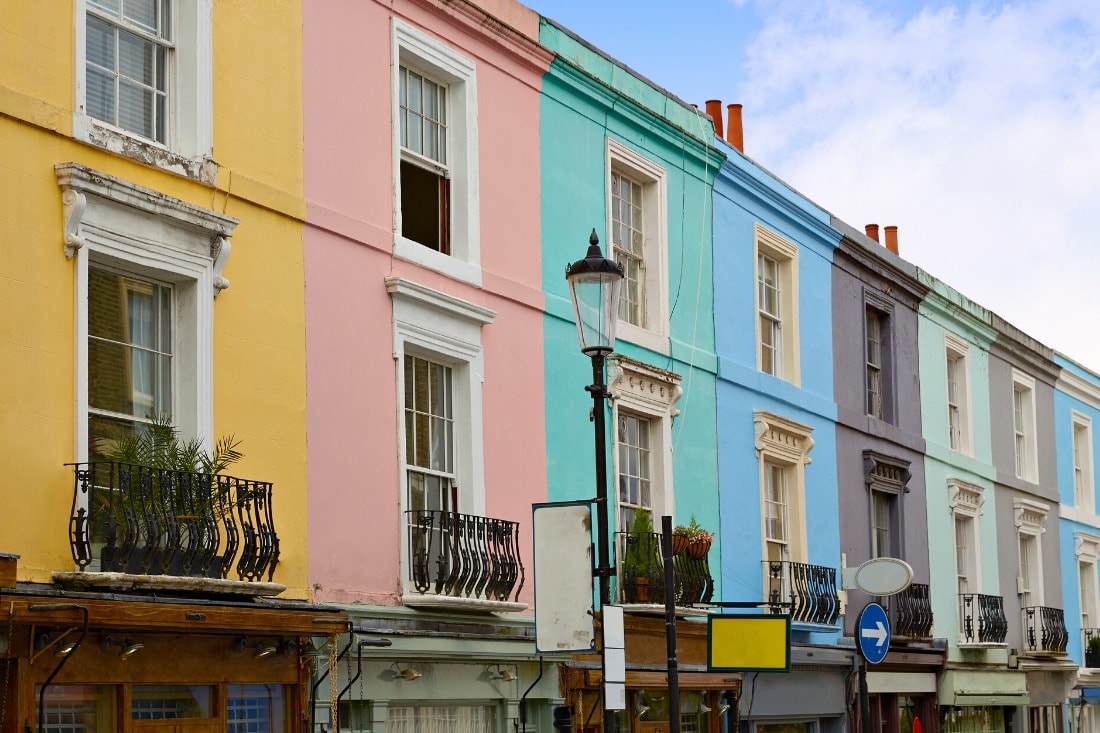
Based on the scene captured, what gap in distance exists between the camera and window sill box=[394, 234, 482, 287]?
14273mm

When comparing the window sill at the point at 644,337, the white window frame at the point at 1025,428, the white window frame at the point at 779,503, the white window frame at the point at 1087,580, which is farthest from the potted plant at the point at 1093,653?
the window sill at the point at 644,337

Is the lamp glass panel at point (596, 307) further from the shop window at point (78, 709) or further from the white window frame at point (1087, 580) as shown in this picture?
the white window frame at point (1087, 580)

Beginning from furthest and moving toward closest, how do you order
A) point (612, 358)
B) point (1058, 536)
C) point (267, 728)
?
point (1058, 536)
point (612, 358)
point (267, 728)

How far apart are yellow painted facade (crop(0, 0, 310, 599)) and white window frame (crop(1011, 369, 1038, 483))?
1853 cm

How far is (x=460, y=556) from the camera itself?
14.2 m

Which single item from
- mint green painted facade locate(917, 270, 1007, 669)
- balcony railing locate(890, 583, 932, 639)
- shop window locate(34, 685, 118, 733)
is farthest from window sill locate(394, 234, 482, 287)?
mint green painted facade locate(917, 270, 1007, 669)

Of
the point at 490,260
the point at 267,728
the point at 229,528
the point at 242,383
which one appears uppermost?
the point at 490,260

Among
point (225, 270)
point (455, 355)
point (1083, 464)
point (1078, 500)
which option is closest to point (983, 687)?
point (1078, 500)

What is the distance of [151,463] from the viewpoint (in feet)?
36.5

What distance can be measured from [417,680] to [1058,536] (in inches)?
750

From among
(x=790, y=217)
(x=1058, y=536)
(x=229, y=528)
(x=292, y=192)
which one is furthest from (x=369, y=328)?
(x=1058, y=536)

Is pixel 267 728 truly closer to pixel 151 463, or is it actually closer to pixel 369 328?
pixel 151 463

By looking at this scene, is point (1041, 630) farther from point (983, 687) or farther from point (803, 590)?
point (803, 590)

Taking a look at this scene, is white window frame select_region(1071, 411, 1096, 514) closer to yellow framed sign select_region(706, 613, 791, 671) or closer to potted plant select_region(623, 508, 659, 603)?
potted plant select_region(623, 508, 659, 603)
